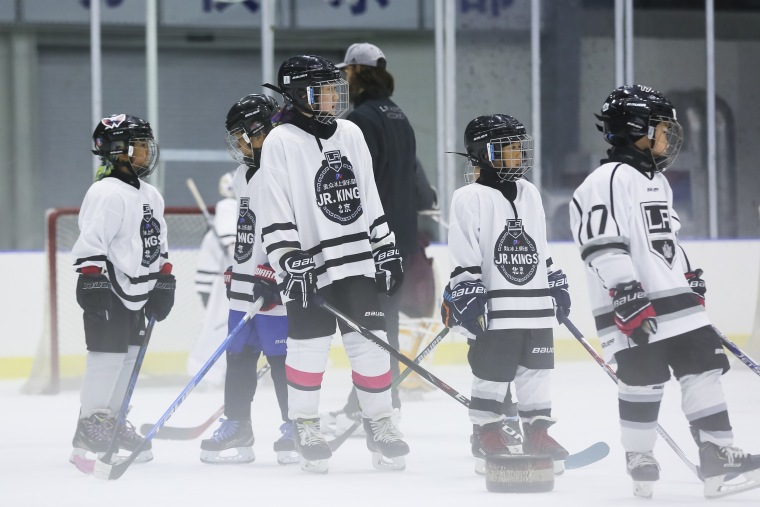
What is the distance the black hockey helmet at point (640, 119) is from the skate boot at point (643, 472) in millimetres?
732

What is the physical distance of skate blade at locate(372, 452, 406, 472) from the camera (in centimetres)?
374

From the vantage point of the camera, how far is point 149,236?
12.9 feet

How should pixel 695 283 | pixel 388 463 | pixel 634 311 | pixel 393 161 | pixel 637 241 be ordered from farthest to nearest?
pixel 393 161 < pixel 388 463 < pixel 695 283 < pixel 637 241 < pixel 634 311

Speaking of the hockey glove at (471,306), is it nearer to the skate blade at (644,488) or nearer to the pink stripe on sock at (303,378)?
the pink stripe on sock at (303,378)

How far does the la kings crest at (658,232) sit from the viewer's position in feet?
10.6

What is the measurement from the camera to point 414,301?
5.65 meters

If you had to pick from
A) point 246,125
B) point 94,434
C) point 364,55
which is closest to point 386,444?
point 94,434

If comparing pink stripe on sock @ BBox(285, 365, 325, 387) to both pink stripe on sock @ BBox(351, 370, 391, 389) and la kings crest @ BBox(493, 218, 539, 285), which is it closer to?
pink stripe on sock @ BBox(351, 370, 391, 389)

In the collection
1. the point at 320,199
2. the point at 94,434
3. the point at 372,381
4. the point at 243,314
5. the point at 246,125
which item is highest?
the point at 246,125

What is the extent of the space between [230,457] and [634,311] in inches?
58.9

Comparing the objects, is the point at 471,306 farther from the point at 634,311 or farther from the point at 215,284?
the point at 215,284

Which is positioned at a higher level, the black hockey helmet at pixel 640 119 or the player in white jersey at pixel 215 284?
the black hockey helmet at pixel 640 119

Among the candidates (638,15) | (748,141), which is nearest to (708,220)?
(748,141)

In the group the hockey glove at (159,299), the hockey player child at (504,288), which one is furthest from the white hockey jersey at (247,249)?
the hockey player child at (504,288)
